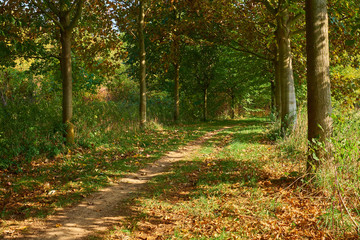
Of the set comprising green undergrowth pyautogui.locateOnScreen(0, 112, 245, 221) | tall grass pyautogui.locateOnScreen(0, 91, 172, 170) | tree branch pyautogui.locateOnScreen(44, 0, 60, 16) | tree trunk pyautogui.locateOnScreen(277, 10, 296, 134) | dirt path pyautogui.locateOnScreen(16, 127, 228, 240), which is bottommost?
dirt path pyautogui.locateOnScreen(16, 127, 228, 240)

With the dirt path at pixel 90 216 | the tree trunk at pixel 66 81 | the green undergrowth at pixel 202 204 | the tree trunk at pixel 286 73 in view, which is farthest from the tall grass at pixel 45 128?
the tree trunk at pixel 286 73

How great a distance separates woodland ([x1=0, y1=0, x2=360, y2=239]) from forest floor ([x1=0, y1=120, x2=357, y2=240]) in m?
0.03

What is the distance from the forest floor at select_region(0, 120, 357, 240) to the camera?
150 inches

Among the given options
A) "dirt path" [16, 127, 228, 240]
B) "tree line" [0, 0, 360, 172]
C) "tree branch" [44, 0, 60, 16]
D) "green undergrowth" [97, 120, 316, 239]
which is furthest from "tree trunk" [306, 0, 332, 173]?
"tree branch" [44, 0, 60, 16]

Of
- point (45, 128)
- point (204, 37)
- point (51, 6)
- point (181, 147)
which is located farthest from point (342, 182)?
point (204, 37)

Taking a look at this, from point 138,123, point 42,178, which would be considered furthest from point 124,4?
point 42,178

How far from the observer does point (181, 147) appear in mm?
10328

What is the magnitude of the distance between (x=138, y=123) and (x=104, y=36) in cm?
474

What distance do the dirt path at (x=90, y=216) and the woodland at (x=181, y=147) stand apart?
2.0 inches

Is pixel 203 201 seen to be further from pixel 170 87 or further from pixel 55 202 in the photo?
pixel 170 87

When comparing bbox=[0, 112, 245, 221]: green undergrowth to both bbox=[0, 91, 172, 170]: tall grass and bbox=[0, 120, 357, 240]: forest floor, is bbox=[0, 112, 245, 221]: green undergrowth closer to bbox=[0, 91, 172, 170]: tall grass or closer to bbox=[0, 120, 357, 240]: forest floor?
bbox=[0, 91, 172, 170]: tall grass

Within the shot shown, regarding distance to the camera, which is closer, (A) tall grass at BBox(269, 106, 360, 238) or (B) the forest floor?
(A) tall grass at BBox(269, 106, 360, 238)

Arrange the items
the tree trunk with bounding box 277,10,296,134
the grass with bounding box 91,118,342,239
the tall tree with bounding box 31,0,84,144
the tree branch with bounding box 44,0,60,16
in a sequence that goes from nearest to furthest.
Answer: the grass with bounding box 91,118,342,239
the tree branch with bounding box 44,0,60,16
the tall tree with bounding box 31,0,84,144
the tree trunk with bounding box 277,10,296,134

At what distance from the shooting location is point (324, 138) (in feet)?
15.5
